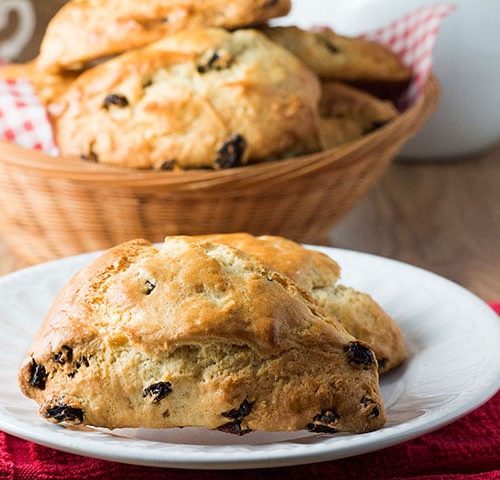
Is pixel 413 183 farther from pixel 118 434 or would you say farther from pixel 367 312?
pixel 118 434

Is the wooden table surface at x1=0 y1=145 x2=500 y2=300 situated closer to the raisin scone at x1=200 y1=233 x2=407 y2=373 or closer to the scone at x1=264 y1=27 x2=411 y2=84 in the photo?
the scone at x1=264 y1=27 x2=411 y2=84

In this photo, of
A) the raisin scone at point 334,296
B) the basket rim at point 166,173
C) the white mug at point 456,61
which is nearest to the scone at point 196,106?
the basket rim at point 166,173

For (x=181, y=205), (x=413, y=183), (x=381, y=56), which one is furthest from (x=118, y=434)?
(x=413, y=183)

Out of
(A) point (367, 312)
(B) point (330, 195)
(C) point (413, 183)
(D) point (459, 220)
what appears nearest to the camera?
(A) point (367, 312)

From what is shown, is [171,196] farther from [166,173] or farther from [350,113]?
[350,113]

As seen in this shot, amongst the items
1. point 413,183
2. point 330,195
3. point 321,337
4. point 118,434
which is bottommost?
point 413,183

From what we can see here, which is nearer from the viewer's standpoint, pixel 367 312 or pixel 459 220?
pixel 367 312

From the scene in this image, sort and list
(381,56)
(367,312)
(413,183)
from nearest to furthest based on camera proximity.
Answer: (367,312) → (381,56) → (413,183)
